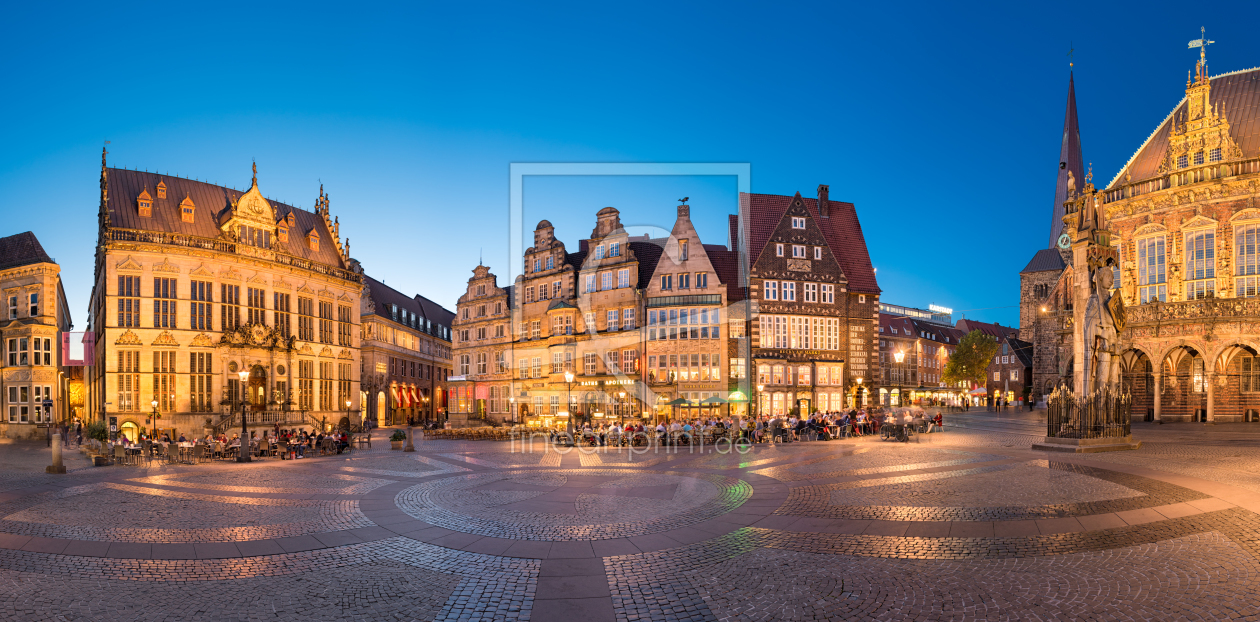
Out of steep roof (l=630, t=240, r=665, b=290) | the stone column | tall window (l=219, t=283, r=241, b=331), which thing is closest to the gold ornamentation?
tall window (l=219, t=283, r=241, b=331)

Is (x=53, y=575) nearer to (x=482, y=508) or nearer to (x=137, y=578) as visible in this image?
(x=137, y=578)

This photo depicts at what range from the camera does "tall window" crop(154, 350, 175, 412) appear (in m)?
39.4

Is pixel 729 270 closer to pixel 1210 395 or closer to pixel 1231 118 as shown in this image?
pixel 1210 395

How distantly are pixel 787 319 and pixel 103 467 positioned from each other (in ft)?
125

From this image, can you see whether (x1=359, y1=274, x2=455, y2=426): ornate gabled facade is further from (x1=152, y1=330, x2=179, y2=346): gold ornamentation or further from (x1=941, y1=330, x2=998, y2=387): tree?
(x1=941, y1=330, x2=998, y2=387): tree

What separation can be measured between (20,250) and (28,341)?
23.9 ft

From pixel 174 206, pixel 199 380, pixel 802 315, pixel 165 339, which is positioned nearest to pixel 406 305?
pixel 174 206

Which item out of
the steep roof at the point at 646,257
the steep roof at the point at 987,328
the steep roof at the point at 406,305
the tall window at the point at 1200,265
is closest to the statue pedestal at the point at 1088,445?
the tall window at the point at 1200,265

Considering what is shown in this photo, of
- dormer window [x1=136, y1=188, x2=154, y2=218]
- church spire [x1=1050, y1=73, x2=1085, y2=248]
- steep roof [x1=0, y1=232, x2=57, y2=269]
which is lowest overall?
steep roof [x1=0, y1=232, x2=57, y2=269]

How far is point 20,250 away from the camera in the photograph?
4928 cm

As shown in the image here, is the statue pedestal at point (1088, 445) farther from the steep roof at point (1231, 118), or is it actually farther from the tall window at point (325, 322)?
the tall window at point (325, 322)

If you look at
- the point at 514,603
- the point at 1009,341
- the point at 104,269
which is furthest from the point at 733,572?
the point at 1009,341

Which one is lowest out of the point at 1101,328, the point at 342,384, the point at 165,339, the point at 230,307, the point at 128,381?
the point at 342,384

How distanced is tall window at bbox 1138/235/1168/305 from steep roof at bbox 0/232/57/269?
74156 millimetres
